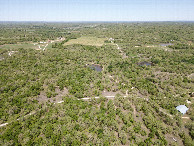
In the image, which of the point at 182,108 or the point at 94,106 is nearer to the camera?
the point at 182,108

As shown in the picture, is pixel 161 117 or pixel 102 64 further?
pixel 102 64

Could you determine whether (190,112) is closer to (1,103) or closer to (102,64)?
(102,64)

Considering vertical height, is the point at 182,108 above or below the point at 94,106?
above

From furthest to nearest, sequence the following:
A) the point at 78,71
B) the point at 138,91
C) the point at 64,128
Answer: the point at 78,71 → the point at 138,91 → the point at 64,128

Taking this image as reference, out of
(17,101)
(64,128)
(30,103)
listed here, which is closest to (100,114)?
(64,128)

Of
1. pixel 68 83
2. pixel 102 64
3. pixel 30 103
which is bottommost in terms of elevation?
pixel 30 103

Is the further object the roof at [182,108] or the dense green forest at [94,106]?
the roof at [182,108]

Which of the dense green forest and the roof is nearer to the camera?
the dense green forest

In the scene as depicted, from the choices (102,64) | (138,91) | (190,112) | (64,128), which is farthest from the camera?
(102,64)

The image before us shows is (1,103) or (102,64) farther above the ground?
(102,64)
